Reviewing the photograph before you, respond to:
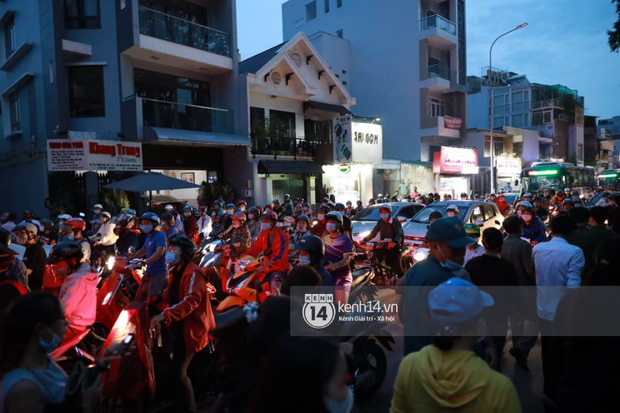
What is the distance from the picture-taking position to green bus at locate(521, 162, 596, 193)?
28.2 m

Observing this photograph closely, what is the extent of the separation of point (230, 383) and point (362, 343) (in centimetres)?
221

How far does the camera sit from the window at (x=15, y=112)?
18516mm

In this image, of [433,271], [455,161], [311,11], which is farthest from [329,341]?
[311,11]

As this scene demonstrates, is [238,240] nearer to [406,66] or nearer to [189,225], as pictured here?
[189,225]

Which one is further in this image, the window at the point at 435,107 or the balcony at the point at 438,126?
the window at the point at 435,107

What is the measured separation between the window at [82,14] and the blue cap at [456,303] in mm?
18328

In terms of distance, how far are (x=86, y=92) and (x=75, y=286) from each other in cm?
1497

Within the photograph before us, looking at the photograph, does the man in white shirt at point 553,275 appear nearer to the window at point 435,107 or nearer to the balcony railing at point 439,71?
the window at point 435,107

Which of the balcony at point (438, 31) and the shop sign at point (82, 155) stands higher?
→ the balcony at point (438, 31)

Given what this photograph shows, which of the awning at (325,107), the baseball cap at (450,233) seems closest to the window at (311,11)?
the awning at (325,107)

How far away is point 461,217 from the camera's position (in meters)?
11.0

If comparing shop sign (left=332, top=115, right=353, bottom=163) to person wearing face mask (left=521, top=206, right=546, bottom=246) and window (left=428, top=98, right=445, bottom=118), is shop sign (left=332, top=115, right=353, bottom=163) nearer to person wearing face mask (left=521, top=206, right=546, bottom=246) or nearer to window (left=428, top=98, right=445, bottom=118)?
window (left=428, top=98, right=445, bottom=118)

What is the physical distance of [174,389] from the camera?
3.88 m

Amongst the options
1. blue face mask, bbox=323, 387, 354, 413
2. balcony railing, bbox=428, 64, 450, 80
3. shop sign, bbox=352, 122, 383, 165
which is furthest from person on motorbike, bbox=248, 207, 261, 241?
balcony railing, bbox=428, 64, 450, 80
